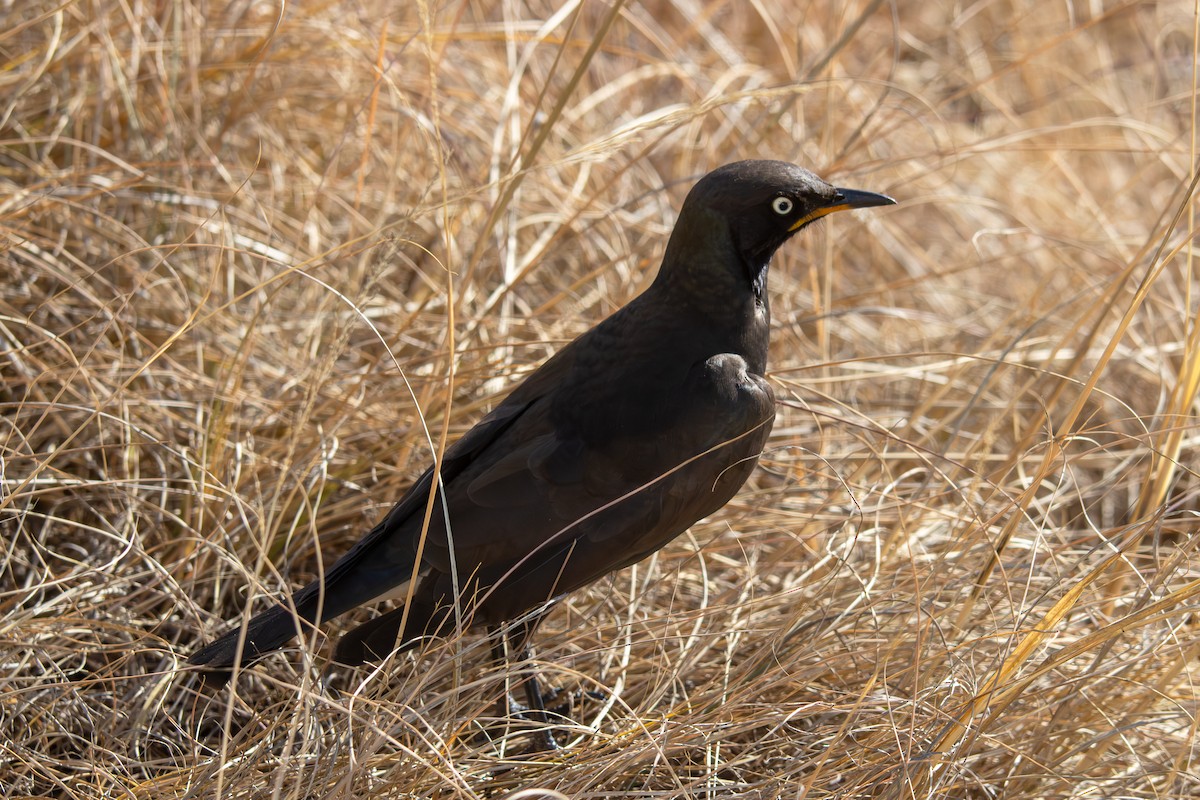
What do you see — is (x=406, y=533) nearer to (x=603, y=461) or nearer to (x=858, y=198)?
(x=603, y=461)

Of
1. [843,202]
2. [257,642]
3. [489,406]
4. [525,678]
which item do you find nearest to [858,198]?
[843,202]

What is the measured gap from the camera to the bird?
2.13 meters

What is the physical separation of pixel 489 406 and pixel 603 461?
78 cm

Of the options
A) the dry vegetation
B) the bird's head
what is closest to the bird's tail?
the dry vegetation

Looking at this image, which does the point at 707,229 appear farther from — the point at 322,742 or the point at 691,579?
the point at 322,742

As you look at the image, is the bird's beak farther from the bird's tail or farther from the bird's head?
the bird's tail

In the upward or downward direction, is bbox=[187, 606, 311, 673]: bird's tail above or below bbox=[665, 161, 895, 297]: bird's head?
below

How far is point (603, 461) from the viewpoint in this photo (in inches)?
84.9

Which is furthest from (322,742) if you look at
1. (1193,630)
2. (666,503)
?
(1193,630)

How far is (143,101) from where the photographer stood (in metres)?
3.25

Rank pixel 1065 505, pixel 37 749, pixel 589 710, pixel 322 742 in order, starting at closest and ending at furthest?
pixel 322 742 < pixel 37 749 < pixel 589 710 < pixel 1065 505

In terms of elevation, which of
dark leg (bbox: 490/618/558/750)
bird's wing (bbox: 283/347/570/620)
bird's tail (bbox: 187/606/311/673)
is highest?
bird's wing (bbox: 283/347/570/620)

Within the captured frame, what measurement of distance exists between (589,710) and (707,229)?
1063 mm

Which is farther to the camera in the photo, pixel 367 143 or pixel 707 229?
pixel 367 143
